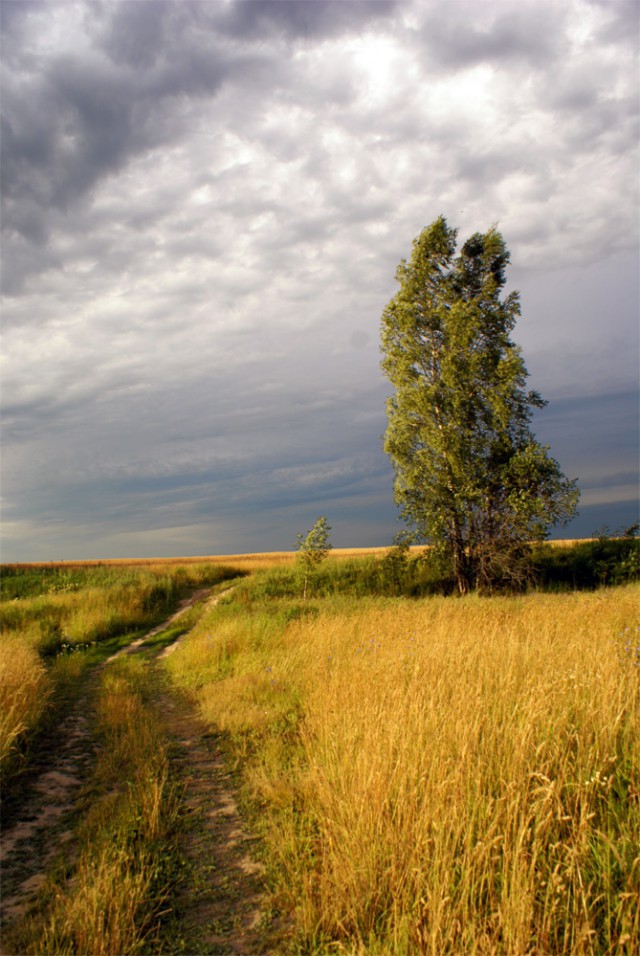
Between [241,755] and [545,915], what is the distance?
4895 mm

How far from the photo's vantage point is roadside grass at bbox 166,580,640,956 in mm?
3293

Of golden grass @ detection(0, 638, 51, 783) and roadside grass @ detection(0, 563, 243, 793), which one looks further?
roadside grass @ detection(0, 563, 243, 793)

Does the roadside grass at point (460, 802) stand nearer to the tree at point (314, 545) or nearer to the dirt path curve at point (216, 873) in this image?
the dirt path curve at point (216, 873)

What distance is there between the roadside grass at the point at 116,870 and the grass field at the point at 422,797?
3cm

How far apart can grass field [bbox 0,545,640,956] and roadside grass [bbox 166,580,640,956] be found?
24 millimetres

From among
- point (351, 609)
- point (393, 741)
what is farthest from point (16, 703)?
point (351, 609)

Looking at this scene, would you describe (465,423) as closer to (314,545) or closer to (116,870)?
(314,545)

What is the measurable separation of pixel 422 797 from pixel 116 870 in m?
2.53

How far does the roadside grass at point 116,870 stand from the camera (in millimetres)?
3729

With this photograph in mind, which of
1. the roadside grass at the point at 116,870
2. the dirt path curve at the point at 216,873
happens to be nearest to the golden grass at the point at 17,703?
the roadside grass at the point at 116,870

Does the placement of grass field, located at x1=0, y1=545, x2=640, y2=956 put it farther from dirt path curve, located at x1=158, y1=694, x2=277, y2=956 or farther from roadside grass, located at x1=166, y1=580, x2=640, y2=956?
dirt path curve, located at x1=158, y1=694, x2=277, y2=956

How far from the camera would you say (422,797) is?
431cm

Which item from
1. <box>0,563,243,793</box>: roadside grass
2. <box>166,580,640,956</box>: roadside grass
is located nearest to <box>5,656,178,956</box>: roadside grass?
<box>166,580,640,956</box>: roadside grass

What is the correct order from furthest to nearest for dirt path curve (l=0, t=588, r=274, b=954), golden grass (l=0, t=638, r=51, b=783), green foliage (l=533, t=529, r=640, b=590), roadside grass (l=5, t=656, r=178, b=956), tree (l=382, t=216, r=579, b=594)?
1. green foliage (l=533, t=529, r=640, b=590)
2. tree (l=382, t=216, r=579, b=594)
3. golden grass (l=0, t=638, r=51, b=783)
4. dirt path curve (l=0, t=588, r=274, b=954)
5. roadside grass (l=5, t=656, r=178, b=956)
